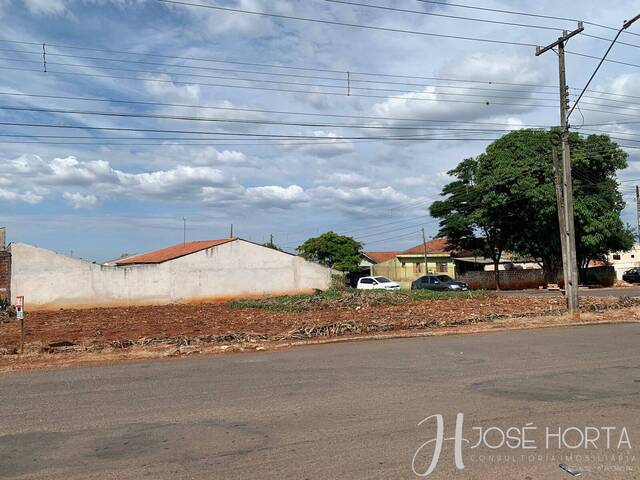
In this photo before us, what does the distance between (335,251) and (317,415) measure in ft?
194

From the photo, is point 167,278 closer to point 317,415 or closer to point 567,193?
point 567,193

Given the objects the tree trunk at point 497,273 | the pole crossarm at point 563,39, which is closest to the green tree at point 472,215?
the tree trunk at point 497,273

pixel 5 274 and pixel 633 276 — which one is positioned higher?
pixel 5 274

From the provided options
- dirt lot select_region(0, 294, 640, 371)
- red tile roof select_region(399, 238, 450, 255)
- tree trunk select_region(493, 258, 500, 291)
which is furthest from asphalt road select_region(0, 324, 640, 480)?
red tile roof select_region(399, 238, 450, 255)

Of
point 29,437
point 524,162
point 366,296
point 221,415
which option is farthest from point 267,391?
point 524,162

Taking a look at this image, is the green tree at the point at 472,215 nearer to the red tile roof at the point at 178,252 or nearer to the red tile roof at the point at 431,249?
the red tile roof at the point at 431,249

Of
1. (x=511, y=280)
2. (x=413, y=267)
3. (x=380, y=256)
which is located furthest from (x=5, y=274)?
(x=380, y=256)

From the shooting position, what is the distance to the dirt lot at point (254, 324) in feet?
49.7

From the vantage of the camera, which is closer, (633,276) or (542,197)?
(542,197)

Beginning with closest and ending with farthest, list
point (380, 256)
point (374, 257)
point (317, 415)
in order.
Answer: point (317, 415) → point (374, 257) → point (380, 256)

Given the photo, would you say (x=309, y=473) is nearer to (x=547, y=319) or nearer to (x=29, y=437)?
(x=29, y=437)

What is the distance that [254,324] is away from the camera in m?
21.4

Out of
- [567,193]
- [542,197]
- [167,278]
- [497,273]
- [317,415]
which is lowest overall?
[317,415]

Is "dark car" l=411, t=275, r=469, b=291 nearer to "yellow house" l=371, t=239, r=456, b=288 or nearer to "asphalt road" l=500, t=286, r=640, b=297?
"asphalt road" l=500, t=286, r=640, b=297
